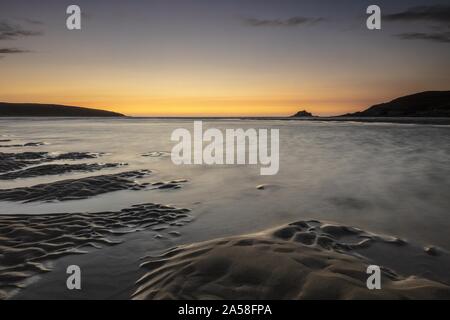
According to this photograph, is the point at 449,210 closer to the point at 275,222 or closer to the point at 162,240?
the point at 275,222

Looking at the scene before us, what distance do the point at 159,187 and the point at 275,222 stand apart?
16.4 ft

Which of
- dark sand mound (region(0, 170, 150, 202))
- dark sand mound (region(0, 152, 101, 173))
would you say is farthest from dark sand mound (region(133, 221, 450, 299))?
dark sand mound (region(0, 152, 101, 173))

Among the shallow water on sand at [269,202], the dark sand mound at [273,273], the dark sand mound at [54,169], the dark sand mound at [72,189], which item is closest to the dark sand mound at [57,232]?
the shallow water on sand at [269,202]

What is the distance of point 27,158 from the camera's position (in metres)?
17.2

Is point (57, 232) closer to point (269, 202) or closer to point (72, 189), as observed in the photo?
point (72, 189)

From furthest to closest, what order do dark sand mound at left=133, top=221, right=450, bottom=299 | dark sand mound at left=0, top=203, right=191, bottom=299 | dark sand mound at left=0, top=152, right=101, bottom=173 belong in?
dark sand mound at left=0, top=152, right=101, bottom=173 < dark sand mound at left=0, top=203, right=191, bottom=299 < dark sand mound at left=133, top=221, right=450, bottom=299

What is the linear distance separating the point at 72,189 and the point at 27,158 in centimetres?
919

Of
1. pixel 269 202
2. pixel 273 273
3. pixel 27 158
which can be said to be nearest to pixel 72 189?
pixel 269 202

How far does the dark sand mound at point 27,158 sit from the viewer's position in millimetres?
14773

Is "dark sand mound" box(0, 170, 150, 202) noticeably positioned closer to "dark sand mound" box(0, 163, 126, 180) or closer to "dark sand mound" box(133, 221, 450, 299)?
"dark sand mound" box(0, 163, 126, 180)

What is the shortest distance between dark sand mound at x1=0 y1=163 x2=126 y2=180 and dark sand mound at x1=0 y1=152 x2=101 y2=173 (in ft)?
3.70

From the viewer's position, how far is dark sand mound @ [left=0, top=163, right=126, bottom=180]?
1280 cm

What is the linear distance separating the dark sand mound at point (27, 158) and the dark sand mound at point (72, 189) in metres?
4.98
